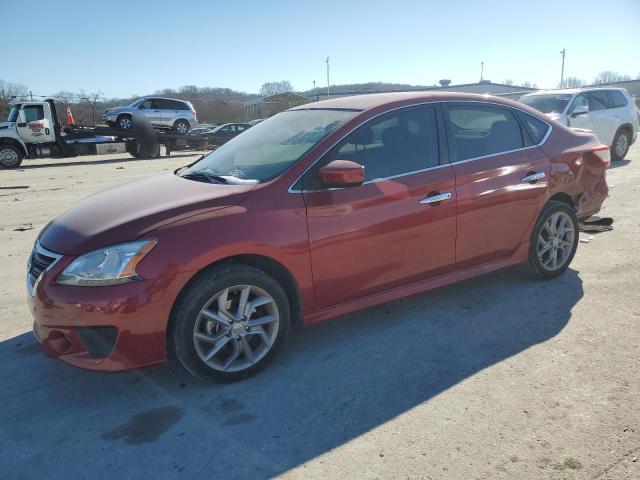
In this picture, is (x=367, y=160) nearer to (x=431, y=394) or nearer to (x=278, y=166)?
(x=278, y=166)

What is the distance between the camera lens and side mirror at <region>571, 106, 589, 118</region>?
10.8 metres

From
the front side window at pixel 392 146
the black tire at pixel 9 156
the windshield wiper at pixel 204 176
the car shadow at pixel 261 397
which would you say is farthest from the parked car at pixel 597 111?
the black tire at pixel 9 156

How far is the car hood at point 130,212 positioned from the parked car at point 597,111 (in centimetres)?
971

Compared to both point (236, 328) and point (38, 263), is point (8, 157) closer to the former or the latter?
point (38, 263)

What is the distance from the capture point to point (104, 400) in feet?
9.71

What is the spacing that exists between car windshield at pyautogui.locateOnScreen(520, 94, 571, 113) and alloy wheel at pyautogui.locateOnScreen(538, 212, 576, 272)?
7.60 m

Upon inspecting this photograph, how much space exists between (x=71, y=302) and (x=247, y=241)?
1015 mm

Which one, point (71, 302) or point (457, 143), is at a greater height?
point (457, 143)

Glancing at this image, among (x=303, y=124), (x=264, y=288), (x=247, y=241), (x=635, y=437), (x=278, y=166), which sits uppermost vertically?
(x=303, y=124)

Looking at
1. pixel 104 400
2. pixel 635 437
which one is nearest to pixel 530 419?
pixel 635 437

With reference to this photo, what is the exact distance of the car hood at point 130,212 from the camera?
9.28 feet

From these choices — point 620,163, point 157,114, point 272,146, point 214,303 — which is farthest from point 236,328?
point 157,114

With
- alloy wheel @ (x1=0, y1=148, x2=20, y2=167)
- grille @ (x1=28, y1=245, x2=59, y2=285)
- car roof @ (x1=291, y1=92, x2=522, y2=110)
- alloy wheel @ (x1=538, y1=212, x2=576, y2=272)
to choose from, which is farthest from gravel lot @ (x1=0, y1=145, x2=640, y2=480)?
alloy wheel @ (x1=0, y1=148, x2=20, y2=167)

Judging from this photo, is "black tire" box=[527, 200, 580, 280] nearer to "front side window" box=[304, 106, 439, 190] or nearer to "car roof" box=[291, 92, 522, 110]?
"car roof" box=[291, 92, 522, 110]
